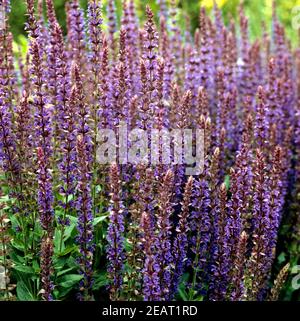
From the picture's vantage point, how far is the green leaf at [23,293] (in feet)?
13.3

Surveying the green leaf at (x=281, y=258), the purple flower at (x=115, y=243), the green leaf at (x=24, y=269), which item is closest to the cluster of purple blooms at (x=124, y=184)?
the purple flower at (x=115, y=243)

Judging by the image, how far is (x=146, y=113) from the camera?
13.8ft

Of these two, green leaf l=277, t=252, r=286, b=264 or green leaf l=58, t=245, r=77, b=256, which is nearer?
green leaf l=58, t=245, r=77, b=256

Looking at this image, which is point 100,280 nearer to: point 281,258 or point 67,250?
point 67,250

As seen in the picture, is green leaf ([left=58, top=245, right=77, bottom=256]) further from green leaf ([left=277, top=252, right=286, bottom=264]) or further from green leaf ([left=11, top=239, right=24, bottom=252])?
green leaf ([left=277, top=252, right=286, bottom=264])

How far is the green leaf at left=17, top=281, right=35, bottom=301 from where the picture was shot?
4052 mm

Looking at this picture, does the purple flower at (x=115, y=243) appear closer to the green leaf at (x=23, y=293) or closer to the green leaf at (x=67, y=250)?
the green leaf at (x=67, y=250)

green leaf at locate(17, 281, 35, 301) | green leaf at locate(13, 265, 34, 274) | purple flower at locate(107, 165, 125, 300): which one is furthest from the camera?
green leaf at locate(17, 281, 35, 301)

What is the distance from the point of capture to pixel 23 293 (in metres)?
4.09

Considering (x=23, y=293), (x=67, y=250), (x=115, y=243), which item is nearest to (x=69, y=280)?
(x=67, y=250)

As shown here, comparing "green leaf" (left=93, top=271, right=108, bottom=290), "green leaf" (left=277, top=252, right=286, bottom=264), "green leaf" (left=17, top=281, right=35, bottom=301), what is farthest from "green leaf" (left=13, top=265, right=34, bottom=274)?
"green leaf" (left=277, top=252, right=286, bottom=264)

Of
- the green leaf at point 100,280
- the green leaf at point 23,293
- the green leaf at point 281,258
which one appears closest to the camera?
the green leaf at point 23,293

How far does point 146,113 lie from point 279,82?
2445 mm
